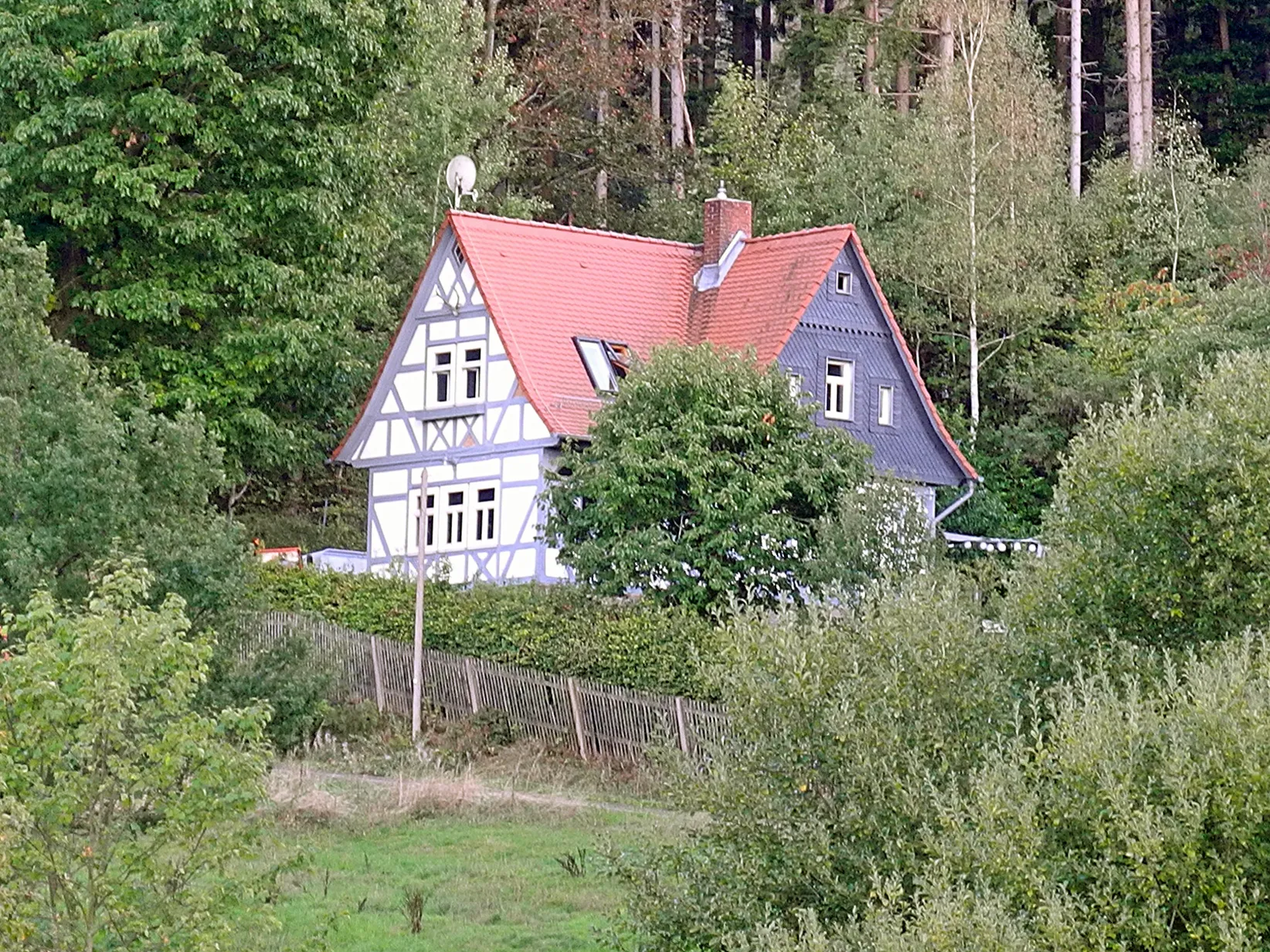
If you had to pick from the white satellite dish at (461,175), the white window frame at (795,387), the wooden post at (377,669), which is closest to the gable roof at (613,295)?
the white satellite dish at (461,175)

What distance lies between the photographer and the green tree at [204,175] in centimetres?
3628

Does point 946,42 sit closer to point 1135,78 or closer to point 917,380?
point 1135,78

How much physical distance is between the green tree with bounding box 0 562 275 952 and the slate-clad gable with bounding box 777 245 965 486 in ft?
90.7

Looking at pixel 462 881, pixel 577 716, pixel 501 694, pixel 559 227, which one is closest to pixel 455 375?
pixel 559 227

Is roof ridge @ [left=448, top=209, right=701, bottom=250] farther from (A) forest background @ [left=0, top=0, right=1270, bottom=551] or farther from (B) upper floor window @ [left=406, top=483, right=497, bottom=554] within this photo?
(B) upper floor window @ [left=406, top=483, right=497, bottom=554]

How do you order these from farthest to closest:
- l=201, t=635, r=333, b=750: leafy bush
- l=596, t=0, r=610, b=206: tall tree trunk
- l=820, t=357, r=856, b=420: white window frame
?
l=596, t=0, r=610, b=206: tall tree trunk
l=820, t=357, r=856, b=420: white window frame
l=201, t=635, r=333, b=750: leafy bush

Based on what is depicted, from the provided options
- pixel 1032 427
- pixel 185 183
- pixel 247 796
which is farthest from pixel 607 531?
pixel 247 796

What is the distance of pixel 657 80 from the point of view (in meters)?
61.8

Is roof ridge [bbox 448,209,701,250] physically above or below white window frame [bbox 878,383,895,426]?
above

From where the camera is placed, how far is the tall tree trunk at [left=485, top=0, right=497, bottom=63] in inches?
2186

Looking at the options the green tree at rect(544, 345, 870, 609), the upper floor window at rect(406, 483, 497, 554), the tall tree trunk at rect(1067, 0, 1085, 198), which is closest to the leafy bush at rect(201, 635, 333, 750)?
the green tree at rect(544, 345, 870, 609)

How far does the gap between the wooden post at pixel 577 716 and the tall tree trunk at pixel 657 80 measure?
84.9 ft

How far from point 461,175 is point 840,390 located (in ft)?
26.6

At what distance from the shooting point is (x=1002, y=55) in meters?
53.3
